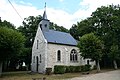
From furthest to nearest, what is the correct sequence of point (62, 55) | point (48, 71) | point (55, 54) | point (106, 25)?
point (106, 25) < point (62, 55) < point (55, 54) < point (48, 71)

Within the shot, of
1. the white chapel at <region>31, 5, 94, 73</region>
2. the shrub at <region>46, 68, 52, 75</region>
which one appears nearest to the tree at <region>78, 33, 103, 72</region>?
the white chapel at <region>31, 5, 94, 73</region>

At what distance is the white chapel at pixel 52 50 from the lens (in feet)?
107

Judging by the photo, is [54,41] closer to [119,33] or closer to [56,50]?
[56,50]

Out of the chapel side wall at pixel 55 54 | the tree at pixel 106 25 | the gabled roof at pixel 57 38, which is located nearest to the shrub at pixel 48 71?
the chapel side wall at pixel 55 54

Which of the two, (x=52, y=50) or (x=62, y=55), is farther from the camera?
(x=62, y=55)

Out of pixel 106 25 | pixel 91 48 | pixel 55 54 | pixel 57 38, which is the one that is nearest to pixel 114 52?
pixel 91 48

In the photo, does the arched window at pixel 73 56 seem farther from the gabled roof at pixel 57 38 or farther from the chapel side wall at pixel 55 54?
the gabled roof at pixel 57 38

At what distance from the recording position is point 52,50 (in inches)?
1308

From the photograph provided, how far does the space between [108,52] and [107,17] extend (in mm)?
7897

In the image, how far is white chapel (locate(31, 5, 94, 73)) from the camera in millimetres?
32750

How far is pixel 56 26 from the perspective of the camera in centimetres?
5550

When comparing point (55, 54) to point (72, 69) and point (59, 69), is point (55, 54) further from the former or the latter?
point (72, 69)

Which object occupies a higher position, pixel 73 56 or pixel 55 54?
pixel 55 54

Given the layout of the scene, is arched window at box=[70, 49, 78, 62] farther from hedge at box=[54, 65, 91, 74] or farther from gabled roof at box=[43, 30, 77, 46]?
hedge at box=[54, 65, 91, 74]
